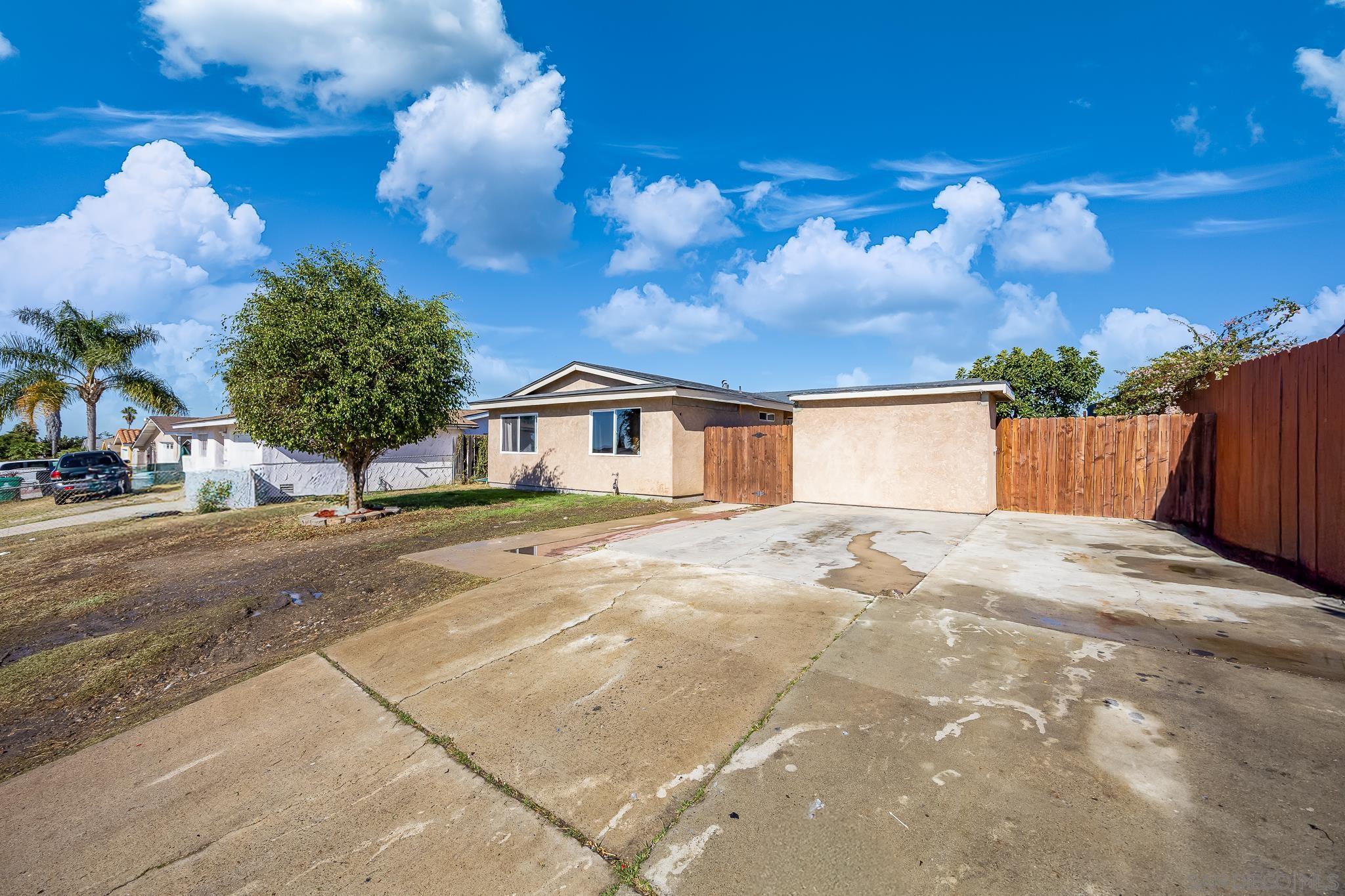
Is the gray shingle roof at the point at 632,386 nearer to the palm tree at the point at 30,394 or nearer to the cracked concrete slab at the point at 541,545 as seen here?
the cracked concrete slab at the point at 541,545

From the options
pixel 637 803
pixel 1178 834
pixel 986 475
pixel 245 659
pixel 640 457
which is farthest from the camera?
pixel 640 457

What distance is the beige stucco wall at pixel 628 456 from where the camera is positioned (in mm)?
13695

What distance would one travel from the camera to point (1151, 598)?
5.09 meters

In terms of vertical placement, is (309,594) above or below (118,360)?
below

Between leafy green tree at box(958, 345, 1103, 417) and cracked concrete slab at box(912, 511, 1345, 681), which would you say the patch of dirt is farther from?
leafy green tree at box(958, 345, 1103, 417)

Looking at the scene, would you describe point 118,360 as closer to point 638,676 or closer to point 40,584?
point 40,584

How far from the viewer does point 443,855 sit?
2.22m

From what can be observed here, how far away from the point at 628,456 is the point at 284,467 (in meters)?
11.1

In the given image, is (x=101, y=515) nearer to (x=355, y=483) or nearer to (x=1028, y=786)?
(x=355, y=483)

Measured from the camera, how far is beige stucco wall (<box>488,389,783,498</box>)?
1370 centimetres

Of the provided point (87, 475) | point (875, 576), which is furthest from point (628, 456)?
point (87, 475)

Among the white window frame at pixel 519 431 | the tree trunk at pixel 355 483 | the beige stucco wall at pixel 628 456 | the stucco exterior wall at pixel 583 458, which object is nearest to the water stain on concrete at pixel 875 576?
the beige stucco wall at pixel 628 456

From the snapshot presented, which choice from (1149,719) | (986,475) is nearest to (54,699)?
(1149,719)

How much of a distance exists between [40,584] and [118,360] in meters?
23.8
